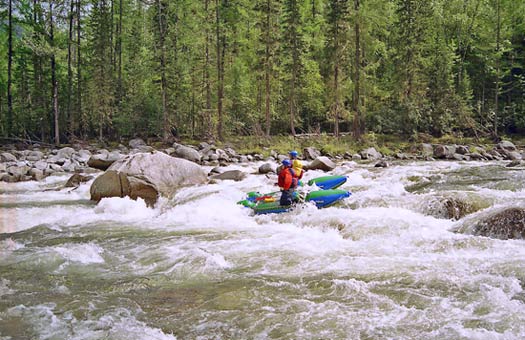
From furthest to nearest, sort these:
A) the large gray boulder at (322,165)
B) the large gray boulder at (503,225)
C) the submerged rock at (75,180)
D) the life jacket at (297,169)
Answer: the large gray boulder at (322,165)
the submerged rock at (75,180)
the life jacket at (297,169)
the large gray boulder at (503,225)

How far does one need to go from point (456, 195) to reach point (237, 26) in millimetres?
23211

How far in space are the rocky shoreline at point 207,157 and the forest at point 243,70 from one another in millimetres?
3188

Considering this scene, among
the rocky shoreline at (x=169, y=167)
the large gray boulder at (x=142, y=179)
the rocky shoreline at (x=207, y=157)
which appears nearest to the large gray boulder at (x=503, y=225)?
the rocky shoreline at (x=169, y=167)

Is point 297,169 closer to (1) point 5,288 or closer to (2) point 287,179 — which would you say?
(2) point 287,179

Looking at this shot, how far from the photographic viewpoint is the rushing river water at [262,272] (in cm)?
Answer: 448

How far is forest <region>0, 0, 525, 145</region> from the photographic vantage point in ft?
82.1

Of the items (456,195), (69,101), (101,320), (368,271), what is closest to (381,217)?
(456,195)

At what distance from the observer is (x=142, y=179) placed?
1178cm

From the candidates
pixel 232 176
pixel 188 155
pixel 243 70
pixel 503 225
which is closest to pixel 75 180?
pixel 232 176

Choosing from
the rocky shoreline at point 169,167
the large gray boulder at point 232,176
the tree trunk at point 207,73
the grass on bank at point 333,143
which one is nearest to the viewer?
the rocky shoreline at point 169,167

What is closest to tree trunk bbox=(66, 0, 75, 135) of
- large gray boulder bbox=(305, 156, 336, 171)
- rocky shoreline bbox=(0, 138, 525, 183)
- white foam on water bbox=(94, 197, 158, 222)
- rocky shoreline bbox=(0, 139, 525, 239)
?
rocky shoreline bbox=(0, 138, 525, 183)

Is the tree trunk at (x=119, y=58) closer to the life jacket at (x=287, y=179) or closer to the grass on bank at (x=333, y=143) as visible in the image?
the grass on bank at (x=333, y=143)

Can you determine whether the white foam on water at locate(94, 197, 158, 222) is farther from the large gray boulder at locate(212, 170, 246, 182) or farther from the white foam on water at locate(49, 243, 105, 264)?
the large gray boulder at locate(212, 170, 246, 182)

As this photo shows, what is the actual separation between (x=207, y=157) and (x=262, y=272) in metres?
15.0
